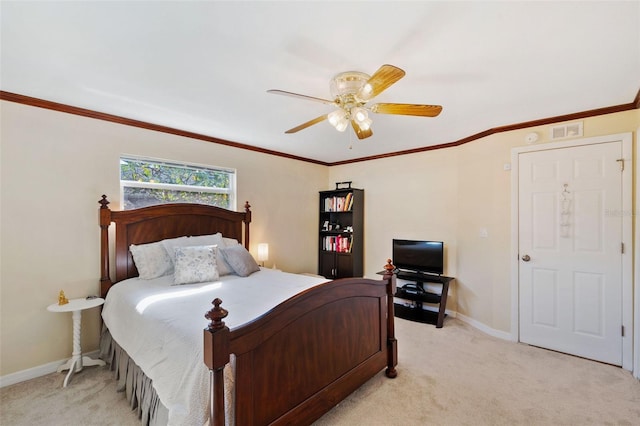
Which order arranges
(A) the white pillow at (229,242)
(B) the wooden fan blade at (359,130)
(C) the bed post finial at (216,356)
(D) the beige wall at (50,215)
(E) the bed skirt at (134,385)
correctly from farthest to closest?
(A) the white pillow at (229,242)
(D) the beige wall at (50,215)
(B) the wooden fan blade at (359,130)
(E) the bed skirt at (134,385)
(C) the bed post finial at (216,356)

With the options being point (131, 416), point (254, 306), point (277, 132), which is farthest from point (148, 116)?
point (131, 416)

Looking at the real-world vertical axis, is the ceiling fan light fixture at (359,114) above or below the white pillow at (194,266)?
above

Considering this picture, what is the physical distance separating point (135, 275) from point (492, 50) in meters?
3.64

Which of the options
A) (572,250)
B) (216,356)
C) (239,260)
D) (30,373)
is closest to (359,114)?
(216,356)

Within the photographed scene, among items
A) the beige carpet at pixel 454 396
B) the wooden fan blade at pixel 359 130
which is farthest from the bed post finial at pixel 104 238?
the wooden fan blade at pixel 359 130

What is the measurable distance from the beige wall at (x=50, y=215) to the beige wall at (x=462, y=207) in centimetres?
326

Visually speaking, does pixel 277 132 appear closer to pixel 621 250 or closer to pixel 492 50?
pixel 492 50

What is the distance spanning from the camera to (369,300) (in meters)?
2.33

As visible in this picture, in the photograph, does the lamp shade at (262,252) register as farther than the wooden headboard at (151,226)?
Yes

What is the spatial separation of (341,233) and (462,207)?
6.46ft

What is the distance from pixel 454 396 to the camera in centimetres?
217

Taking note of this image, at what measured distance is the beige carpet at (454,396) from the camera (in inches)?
76.4

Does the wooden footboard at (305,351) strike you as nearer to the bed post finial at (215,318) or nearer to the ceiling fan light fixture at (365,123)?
the bed post finial at (215,318)

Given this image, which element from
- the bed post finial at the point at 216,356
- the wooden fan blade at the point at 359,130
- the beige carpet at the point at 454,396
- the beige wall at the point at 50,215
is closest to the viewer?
the bed post finial at the point at 216,356
